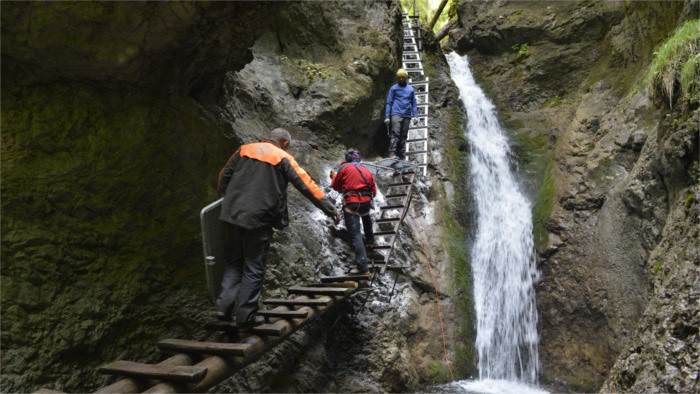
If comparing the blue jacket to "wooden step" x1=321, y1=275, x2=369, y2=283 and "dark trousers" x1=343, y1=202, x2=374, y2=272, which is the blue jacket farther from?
"wooden step" x1=321, y1=275, x2=369, y2=283

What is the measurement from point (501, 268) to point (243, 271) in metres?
6.49

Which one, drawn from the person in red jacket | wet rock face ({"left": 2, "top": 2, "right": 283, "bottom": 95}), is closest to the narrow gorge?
wet rock face ({"left": 2, "top": 2, "right": 283, "bottom": 95})

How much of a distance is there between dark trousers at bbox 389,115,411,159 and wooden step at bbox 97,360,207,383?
257 inches

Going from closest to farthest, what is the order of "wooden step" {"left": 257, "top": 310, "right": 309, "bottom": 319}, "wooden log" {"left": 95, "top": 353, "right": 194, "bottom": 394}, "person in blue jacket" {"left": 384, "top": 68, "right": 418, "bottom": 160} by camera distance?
"wooden log" {"left": 95, "top": 353, "right": 194, "bottom": 394} < "wooden step" {"left": 257, "top": 310, "right": 309, "bottom": 319} < "person in blue jacket" {"left": 384, "top": 68, "right": 418, "bottom": 160}

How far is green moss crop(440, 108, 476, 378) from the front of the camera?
24.7 ft

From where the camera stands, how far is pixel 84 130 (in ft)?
14.0

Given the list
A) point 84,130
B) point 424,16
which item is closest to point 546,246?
point 84,130

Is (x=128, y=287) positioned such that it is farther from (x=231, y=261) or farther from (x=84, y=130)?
(x=84, y=130)

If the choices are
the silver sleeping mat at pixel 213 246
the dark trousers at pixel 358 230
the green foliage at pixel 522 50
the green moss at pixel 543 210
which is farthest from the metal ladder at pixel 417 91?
the silver sleeping mat at pixel 213 246

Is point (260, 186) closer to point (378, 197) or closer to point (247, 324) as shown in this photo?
point (247, 324)

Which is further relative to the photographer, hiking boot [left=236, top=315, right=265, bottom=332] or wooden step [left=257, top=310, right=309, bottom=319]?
wooden step [left=257, top=310, right=309, bottom=319]

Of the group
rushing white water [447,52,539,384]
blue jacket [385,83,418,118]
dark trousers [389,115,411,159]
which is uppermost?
blue jacket [385,83,418,118]

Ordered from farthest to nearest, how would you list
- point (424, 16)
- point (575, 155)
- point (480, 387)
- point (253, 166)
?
point (424, 16) → point (575, 155) → point (480, 387) → point (253, 166)

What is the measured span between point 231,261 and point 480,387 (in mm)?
5135
